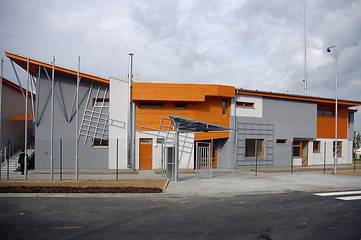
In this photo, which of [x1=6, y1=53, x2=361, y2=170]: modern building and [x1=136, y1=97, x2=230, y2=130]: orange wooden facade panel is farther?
[x1=136, y1=97, x2=230, y2=130]: orange wooden facade panel

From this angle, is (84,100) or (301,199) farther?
(84,100)

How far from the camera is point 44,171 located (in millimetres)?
22391

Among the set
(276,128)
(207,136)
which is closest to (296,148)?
(276,128)

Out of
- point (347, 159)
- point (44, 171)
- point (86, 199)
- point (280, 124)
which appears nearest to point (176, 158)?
point (86, 199)

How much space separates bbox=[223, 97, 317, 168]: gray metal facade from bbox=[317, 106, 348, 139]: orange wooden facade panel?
6.12 feet

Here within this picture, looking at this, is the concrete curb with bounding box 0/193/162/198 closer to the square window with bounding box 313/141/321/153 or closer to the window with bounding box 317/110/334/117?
the square window with bounding box 313/141/321/153

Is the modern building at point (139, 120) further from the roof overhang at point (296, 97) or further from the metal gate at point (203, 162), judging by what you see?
the metal gate at point (203, 162)

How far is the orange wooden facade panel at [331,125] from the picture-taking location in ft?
101

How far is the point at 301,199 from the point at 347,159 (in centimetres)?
2487

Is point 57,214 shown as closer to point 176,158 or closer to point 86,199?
point 86,199

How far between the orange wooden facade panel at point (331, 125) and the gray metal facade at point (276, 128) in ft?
6.12

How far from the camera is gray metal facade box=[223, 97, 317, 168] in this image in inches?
1010

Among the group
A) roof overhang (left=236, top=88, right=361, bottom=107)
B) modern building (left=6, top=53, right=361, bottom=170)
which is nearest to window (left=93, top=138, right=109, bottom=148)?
modern building (left=6, top=53, right=361, bottom=170)

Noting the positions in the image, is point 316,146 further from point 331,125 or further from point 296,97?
point 296,97
